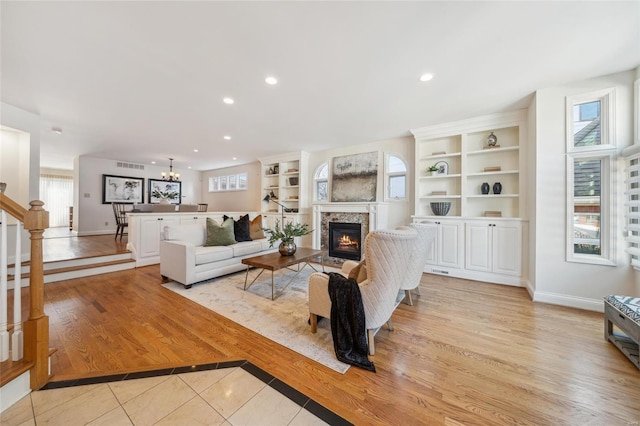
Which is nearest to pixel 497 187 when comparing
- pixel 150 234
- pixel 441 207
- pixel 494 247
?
pixel 441 207

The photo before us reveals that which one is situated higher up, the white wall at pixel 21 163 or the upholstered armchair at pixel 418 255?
the white wall at pixel 21 163

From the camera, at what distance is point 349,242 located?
4.98 m

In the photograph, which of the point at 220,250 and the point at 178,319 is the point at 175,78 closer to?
the point at 220,250

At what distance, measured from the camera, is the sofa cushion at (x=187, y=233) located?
144 inches

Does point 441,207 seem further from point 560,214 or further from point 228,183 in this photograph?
point 228,183

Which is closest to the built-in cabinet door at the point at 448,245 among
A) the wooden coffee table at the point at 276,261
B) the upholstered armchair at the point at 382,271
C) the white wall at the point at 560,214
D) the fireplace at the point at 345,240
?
the white wall at the point at 560,214

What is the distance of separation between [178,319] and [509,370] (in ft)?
9.75

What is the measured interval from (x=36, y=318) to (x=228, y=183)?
735 cm

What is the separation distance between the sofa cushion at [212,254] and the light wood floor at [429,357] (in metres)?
0.69

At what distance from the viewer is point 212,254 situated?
349cm

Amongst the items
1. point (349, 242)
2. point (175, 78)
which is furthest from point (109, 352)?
point (349, 242)

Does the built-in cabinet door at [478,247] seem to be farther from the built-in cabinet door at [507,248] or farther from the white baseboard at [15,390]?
the white baseboard at [15,390]

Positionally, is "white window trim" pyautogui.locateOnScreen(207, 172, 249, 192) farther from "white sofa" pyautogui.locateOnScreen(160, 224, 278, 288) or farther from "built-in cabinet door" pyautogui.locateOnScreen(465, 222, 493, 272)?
"built-in cabinet door" pyautogui.locateOnScreen(465, 222, 493, 272)

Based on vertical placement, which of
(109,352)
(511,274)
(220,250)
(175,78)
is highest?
(175,78)
